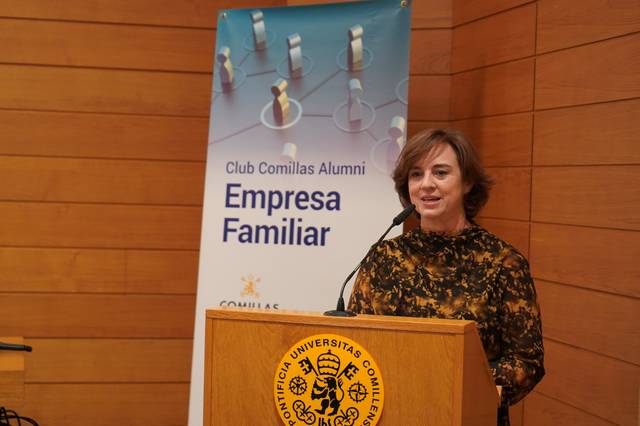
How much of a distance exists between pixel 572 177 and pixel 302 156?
1061mm

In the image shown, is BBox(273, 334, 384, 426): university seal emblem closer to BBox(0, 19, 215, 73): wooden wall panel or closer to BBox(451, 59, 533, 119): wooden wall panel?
BBox(451, 59, 533, 119): wooden wall panel

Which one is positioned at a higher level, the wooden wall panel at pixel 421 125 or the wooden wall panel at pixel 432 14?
the wooden wall panel at pixel 432 14

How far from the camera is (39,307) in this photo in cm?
398

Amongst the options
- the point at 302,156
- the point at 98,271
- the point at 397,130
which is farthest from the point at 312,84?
the point at 98,271

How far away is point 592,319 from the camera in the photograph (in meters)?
2.94

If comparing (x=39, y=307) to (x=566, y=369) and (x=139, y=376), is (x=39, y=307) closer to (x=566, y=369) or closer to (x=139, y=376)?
(x=139, y=376)

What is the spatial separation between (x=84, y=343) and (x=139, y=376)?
0.32m

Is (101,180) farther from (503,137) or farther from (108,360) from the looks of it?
(503,137)

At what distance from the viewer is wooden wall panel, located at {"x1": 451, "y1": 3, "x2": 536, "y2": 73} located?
3.32 m

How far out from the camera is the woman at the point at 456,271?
1.84m

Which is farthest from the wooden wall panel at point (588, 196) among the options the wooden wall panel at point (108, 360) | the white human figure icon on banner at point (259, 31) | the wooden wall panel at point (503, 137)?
the wooden wall panel at point (108, 360)

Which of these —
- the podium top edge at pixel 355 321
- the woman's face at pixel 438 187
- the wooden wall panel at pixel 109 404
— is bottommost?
the wooden wall panel at pixel 109 404

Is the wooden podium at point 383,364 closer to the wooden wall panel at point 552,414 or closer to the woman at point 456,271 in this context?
the woman at point 456,271

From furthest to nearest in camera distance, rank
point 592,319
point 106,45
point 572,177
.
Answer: point 106,45 → point 572,177 → point 592,319
